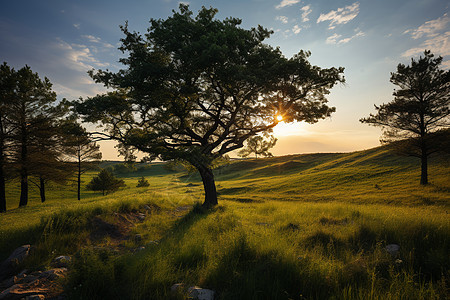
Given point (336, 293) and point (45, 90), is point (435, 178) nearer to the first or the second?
point (336, 293)

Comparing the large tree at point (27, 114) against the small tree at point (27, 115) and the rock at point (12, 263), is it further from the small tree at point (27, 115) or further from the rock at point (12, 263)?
the rock at point (12, 263)

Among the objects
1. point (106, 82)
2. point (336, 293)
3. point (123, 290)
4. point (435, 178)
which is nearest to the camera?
point (336, 293)

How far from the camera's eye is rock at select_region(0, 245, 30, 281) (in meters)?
4.70

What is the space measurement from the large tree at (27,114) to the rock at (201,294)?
89.4 feet

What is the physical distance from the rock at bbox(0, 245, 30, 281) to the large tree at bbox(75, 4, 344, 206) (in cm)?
692

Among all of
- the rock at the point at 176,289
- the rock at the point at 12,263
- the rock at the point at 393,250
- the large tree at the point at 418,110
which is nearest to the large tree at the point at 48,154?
the rock at the point at 12,263

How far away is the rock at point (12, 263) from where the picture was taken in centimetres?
470

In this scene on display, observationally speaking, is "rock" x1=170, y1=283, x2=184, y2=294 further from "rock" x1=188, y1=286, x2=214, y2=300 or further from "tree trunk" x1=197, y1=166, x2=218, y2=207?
"tree trunk" x1=197, y1=166, x2=218, y2=207

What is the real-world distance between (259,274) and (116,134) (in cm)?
1352

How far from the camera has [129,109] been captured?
12.7 meters

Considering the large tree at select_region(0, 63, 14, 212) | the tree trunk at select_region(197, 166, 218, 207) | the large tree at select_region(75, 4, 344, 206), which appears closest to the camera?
the large tree at select_region(75, 4, 344, 206)

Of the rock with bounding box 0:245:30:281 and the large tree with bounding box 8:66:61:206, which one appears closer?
the rock with bounding box 0:245:30:281

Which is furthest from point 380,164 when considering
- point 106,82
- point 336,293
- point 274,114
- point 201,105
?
point 106,82

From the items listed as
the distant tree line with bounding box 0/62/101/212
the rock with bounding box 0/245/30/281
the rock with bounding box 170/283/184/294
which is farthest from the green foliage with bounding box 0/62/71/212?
the rock with bounding box 170/283/184/294
